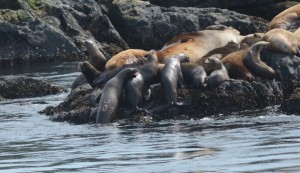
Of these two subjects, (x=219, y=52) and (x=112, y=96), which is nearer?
(x=112, y=96)

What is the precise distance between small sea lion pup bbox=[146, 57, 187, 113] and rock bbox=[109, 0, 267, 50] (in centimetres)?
1546

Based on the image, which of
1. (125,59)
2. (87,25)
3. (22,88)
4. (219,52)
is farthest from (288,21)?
(87,25)

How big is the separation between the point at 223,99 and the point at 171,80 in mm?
893

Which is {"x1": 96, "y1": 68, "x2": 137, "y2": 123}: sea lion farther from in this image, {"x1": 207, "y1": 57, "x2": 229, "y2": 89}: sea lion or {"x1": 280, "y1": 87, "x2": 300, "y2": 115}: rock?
{"x1": 280, "y1": 87, "x2": 300, "y2": 115}: rock

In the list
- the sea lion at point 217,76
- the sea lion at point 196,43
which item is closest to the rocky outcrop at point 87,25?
the sea lion at point 196,43

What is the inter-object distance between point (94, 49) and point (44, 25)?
1211cm

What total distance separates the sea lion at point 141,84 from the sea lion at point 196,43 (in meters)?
1.13

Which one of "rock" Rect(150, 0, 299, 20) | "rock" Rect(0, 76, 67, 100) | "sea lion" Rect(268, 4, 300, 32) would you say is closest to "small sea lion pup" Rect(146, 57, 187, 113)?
"sea lion" Rect(268, 4, 300, 32)

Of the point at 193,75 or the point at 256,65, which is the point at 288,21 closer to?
the point at 256,65

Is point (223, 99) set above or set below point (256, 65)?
below

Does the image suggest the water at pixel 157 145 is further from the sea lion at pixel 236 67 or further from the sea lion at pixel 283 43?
the sea lion at pixel 283 43

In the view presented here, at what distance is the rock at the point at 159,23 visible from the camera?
31.0 m

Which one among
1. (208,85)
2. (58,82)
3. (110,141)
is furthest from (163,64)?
Answer: (58,82)

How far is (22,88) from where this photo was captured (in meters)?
20.6
